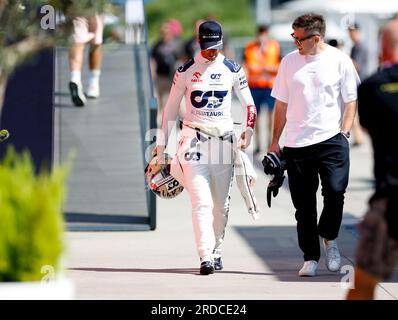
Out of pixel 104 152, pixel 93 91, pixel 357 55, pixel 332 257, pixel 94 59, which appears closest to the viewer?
pixel 332 257

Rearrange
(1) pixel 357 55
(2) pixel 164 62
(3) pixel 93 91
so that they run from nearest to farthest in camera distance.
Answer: (3) pixel 93 91, (1) pixel 357 55, (2) pixel 164 62

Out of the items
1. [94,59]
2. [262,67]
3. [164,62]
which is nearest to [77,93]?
[94,59]

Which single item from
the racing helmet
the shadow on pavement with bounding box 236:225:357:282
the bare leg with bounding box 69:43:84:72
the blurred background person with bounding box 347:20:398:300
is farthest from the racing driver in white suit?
the bare leg with bounding box 69:43:84:72

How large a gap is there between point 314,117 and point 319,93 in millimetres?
187

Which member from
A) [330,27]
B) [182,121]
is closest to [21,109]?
[182,121]

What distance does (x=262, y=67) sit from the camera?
19234mm

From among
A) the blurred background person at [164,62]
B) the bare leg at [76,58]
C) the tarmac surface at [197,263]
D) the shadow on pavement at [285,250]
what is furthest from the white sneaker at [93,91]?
the blurred background person at [164,62]

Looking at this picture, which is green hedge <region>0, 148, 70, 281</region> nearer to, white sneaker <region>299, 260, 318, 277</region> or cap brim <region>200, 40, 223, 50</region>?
cap brim <region>200, 40, 223, 50</region>

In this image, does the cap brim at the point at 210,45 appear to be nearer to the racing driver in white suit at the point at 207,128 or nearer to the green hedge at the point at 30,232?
the racing driver in white suit at the point at 207,128

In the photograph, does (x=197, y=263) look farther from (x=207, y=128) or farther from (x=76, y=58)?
(x=76, y=58)

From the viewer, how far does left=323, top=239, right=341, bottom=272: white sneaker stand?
9703 mm

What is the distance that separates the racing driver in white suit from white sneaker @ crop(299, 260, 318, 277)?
695 millimetres

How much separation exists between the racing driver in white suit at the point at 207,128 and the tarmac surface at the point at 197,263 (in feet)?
1.39

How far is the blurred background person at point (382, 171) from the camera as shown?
623cm
